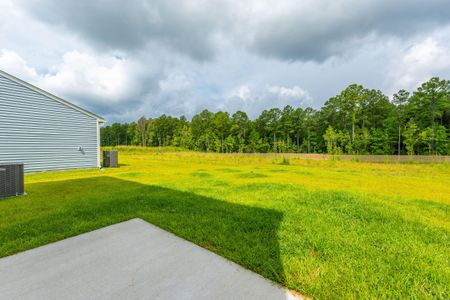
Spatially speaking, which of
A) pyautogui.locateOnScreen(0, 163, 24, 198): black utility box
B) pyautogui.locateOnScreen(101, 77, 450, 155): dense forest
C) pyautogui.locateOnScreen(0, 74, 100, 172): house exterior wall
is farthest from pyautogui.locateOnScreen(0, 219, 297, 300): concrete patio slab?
pyautogui.locateOnScreen(101, 77, 450, 155): dense forest

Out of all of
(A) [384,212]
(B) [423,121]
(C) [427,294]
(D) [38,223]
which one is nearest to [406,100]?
(B) [423,121]

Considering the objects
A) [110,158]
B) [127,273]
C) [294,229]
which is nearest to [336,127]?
[110,158]

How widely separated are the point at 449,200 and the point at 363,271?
510 centimetres

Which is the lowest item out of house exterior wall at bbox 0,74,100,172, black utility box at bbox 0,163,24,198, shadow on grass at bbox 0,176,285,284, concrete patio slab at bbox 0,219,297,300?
concrete patio slab at bbox 0,219,297,300

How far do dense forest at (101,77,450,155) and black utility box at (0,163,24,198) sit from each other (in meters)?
27.8

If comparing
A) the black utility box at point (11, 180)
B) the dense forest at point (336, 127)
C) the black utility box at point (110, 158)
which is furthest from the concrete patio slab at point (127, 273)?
the dense forest at point (336, 127)

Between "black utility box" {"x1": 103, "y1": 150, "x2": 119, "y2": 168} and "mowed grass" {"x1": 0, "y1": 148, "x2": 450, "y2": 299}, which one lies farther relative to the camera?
"black utility box" {"x1": 103, "y1": 150, "x2": 119, "y2": 168}

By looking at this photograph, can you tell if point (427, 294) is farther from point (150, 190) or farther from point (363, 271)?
point (150, 190)

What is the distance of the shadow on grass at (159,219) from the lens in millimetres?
2281

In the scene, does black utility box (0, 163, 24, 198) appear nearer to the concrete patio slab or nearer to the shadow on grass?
the shadow on grass

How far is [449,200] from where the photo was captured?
188 inches

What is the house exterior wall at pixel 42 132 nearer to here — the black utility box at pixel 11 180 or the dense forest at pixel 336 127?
the black utility box at pixel 11 180

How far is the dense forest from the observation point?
2748 centimetres

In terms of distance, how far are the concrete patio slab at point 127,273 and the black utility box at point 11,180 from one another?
3.94 meters
